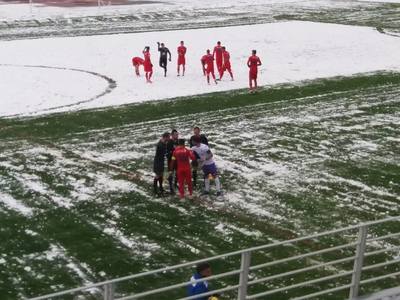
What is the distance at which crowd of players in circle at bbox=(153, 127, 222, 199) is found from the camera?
15672 mm

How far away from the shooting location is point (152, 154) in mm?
19859

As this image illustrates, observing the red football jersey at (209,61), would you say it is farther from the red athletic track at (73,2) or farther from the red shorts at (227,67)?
the red athletic track at (73,2)

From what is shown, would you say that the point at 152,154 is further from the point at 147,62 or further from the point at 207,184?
the point at 147,62

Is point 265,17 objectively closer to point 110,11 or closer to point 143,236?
point 110,11

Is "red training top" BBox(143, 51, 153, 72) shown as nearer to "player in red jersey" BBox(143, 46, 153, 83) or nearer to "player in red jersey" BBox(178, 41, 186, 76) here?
"player in red jersey" BBox(143, 46, 153, 83)

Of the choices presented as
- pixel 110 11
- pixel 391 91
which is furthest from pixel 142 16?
pixel 391 91

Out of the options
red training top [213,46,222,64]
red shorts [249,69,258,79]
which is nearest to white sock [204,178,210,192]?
red shorts [249,69,258,79]

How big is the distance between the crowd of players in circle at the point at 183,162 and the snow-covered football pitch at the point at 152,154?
40 cm

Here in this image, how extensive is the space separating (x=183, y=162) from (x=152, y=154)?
4322 mm

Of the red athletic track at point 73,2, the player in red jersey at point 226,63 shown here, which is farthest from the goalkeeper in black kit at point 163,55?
the red athletic track at point 73,2

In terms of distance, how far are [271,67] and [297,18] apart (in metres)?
21.5

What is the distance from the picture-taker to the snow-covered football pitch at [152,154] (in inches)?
517

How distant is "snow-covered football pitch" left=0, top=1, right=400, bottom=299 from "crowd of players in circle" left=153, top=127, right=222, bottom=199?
40 centimetres

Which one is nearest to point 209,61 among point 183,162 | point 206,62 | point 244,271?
point 206,62
